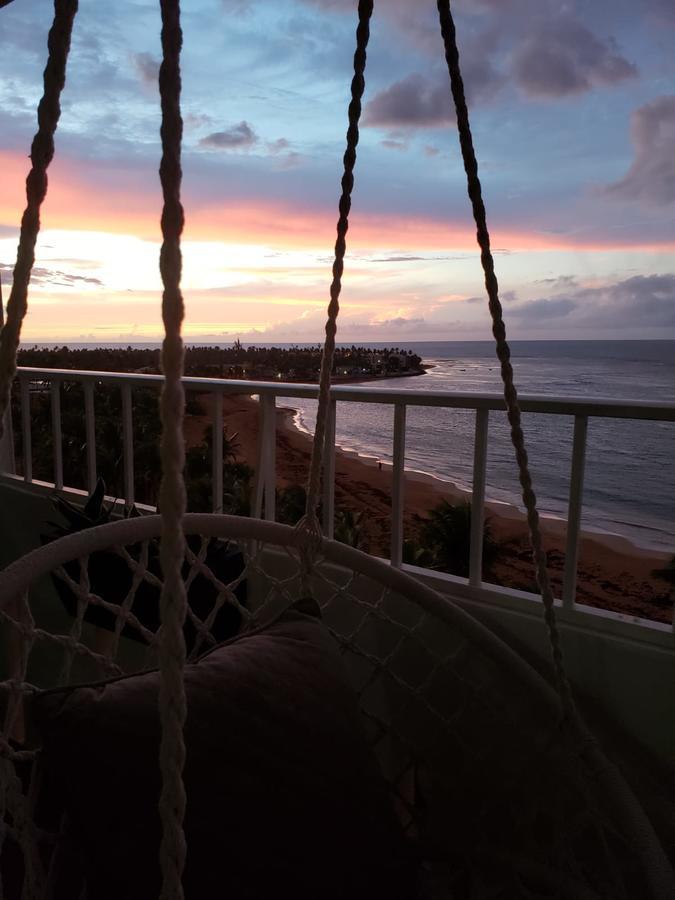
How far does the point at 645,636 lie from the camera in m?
1.47

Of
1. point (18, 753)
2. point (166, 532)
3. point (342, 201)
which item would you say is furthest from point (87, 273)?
point (166, 532)

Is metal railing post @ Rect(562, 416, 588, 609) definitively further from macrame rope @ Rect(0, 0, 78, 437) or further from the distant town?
macrame rope @ Rect(0, 0, 78, 437)

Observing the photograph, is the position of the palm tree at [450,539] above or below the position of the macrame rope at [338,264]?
below

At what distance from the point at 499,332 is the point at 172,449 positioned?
0.70m

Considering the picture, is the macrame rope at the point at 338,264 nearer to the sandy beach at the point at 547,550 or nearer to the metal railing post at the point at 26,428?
the metal railing post at the point at 26,428

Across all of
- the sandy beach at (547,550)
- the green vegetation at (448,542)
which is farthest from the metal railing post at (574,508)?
the sandy beach at (547,550)

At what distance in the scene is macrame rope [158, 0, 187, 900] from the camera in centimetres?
56

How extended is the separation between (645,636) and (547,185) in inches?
197

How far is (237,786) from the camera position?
2.73ft

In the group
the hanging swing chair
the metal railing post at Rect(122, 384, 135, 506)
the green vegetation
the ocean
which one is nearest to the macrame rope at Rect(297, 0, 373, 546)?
the hanging swing chair

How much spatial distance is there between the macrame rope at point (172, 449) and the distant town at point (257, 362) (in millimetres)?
1156

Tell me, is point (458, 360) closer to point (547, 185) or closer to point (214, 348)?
point (547, 185)

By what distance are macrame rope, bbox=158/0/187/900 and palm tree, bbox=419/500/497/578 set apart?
585cm

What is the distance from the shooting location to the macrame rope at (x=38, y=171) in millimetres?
627
